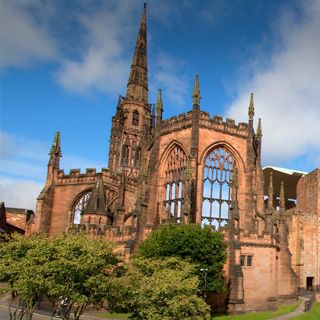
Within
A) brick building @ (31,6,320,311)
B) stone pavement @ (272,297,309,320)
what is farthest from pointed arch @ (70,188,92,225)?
stone pavement @ (272,297,309,320)

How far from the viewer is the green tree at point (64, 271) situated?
2108 cm

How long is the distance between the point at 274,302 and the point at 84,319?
16.1m

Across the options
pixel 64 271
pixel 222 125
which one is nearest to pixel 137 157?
pixel 222 125

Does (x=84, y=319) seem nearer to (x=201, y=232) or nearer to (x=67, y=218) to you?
(x=201, y=232)

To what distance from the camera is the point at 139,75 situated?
7169cm

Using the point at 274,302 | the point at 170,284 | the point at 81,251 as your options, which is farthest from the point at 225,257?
the point at 81,251

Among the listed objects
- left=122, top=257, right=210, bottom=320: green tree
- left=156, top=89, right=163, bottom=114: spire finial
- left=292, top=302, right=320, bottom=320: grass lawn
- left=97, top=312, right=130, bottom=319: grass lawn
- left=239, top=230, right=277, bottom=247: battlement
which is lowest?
left=97, top=312, right=130, bottom=319: grass lawn

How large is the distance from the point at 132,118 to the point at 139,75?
7.12 meters

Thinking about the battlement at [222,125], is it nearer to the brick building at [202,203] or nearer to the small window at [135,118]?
the brick building at [202,203]

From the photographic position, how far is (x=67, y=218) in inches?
1998

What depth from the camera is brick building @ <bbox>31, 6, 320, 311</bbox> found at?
38656 millimetres

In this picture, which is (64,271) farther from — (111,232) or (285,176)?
(285,176)

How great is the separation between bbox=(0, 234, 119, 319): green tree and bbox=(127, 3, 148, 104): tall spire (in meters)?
49.6

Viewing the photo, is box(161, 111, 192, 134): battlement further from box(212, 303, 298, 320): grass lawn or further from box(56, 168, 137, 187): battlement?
box(212, 303, 298, 320): grass lawn
